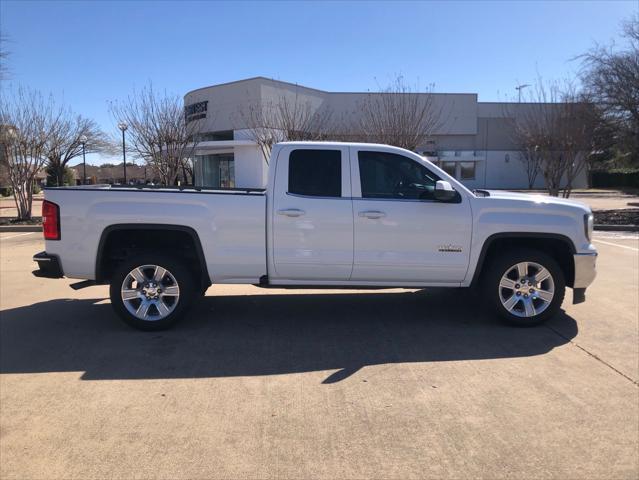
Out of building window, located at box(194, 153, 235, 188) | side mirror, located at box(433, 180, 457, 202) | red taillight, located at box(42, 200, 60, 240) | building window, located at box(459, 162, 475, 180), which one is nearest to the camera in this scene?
side mirror, located at box(433, 180, 457, 202)

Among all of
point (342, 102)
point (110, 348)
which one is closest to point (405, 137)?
point (110, 348)

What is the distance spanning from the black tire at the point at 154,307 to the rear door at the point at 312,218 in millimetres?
1020

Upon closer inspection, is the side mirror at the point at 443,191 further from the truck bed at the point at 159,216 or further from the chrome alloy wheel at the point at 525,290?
the truck bed at the point at 159,216

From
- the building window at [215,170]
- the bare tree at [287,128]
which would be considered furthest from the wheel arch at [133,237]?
the building window at [215,170]

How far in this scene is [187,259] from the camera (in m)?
5.86

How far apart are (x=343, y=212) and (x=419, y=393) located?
2132mm

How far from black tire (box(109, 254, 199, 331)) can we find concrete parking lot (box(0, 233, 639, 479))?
0.17 m

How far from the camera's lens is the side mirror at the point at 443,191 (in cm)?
523

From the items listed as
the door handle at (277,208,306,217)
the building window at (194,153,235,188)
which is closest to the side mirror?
the door handle at (277,208,306,217)

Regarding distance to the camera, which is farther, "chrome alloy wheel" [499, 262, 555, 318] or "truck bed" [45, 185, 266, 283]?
"chrome alloy wheel" [499, 262, 555, 318]

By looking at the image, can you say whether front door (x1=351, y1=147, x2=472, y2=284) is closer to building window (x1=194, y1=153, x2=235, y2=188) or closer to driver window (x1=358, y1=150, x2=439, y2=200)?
driver window (x1=358, y1=150, x2=439, y2=200)

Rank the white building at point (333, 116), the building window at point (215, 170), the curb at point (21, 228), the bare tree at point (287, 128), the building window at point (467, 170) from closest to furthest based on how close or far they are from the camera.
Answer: the curb at point (21, 228), the bare tree at point (287, 128), the white building at point (333, 116), the building window at point (215, 170), the building window at point (467, 170)

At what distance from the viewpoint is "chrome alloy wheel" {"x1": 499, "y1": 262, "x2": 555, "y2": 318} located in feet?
18.4

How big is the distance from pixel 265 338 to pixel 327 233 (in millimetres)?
1275
